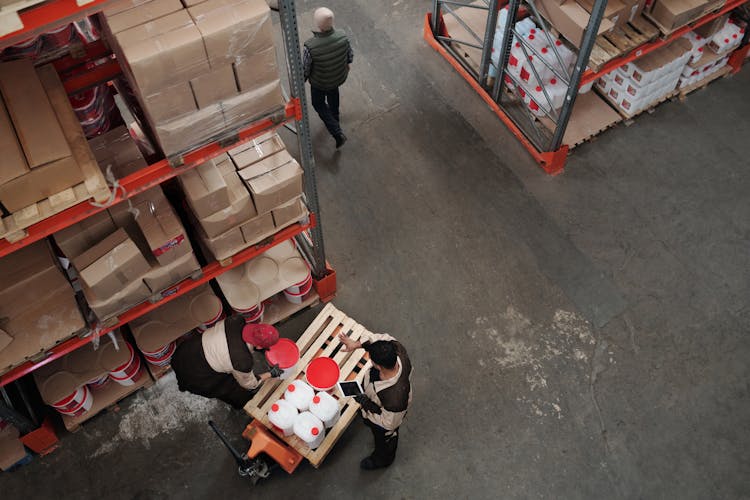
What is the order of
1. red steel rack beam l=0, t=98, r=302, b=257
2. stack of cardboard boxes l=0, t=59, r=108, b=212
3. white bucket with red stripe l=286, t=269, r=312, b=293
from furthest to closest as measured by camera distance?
1. white bucket with red stripe l=286, t=269, r=312, b=293
2. red steel rack beam l=0, t=98, r=302, b=257
3. stack of cardboard boxes l=0, t=59, r=108, b=212

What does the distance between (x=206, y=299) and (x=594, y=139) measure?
5.04 meters

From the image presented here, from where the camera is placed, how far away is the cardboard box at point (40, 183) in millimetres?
3621

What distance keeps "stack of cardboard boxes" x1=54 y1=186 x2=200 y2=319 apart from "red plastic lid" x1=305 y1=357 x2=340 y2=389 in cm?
139

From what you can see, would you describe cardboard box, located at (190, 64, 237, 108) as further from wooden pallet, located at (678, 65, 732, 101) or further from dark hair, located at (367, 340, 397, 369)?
wooden pallet, located at (678, 65, 732, 101)

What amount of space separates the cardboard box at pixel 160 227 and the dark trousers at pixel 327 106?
3.00m

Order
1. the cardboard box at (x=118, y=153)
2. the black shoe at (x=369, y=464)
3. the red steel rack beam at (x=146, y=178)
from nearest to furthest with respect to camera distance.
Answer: the red steel rack beam at (x=146, y=178)
the cardboard box at (x=118, y=153)
the black shoe at (x=369, y=464)

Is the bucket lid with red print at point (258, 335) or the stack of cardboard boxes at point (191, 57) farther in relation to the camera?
the bucket lid with red print at point (258, 335)

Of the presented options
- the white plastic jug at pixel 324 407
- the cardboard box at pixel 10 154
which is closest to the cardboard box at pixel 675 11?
the white plastic jug at pixel 324 407

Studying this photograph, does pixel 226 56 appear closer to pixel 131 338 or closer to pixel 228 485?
pixel 131 338

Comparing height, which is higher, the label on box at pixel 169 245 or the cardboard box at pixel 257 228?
the label on box at pixel 169 245

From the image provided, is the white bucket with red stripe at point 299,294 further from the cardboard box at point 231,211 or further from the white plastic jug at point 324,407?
the cardboard box at point 231,211

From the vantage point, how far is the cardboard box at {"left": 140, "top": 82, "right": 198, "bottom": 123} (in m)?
3.71

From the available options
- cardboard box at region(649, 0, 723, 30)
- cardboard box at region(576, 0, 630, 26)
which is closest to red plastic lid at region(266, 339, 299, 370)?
cardboard box at region(576, 0, 630, 26)

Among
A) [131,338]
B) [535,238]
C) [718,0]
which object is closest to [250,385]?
[131,338]
